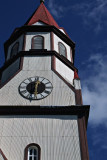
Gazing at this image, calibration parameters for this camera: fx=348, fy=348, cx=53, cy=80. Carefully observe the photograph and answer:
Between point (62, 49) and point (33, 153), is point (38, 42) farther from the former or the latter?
point (33, 153)

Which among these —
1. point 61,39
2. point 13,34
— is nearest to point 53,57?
point 61,39

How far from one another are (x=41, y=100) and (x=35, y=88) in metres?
1.11

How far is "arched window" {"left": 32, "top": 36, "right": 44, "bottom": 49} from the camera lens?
27009 mm

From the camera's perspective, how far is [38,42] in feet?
90.2

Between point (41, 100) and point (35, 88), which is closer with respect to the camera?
point (41, 100)

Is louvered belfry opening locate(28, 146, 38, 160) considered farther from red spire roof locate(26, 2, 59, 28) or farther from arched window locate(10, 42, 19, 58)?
red spire roof locate(26, 2, 59, 28)

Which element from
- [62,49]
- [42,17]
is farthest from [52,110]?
[42,17]

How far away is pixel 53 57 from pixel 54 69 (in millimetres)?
1464

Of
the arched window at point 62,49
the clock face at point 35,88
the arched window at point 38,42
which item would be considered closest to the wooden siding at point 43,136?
the clock face at point 35,88

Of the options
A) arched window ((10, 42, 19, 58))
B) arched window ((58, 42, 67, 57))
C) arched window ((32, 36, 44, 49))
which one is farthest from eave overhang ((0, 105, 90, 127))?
arched window ((10, 42, 19, 58))

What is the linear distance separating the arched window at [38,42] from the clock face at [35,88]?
4.18 meters

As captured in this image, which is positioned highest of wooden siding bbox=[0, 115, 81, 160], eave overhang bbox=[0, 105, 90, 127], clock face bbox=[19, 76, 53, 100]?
clock face bbox=[19, 76, 53, 100]

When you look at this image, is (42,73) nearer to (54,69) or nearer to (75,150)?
(54,69)

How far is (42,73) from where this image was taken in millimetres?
24062
